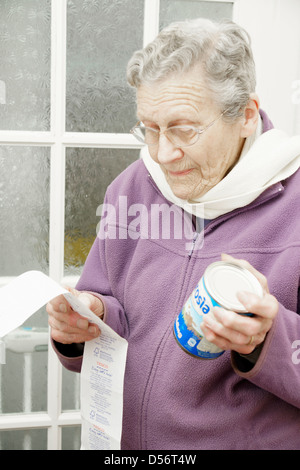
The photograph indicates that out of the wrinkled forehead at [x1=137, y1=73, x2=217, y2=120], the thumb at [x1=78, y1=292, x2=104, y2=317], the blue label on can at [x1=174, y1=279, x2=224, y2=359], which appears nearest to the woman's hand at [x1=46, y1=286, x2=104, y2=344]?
the thumb at [x1=78, y1=292, x2=104, y2=317]

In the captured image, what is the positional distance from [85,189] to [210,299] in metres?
0.94

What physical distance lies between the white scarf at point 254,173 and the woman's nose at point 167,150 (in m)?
0.10

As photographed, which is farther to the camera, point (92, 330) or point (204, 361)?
point (92, 330)

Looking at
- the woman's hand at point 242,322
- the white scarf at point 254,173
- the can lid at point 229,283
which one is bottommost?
the woman's hand at point 242,322

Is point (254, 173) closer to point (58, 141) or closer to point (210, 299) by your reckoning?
point (210, 299)

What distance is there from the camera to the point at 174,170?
42.9 inches

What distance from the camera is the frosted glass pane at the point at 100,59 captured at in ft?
5.17

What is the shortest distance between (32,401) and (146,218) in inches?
37.2

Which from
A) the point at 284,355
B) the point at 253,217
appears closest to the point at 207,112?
the point at 253,217

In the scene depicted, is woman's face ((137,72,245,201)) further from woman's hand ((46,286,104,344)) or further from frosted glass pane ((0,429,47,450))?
frosted glass pane ((0,429,47,450))

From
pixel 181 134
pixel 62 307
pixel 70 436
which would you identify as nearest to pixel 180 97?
pixel 181 134

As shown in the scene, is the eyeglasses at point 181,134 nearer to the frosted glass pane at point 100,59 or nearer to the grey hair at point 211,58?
the grey hair at point 211,58

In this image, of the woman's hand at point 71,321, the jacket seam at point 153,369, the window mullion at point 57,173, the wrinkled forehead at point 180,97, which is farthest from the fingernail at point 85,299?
the window mullion at point 57,173

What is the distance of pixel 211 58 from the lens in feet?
3.28
